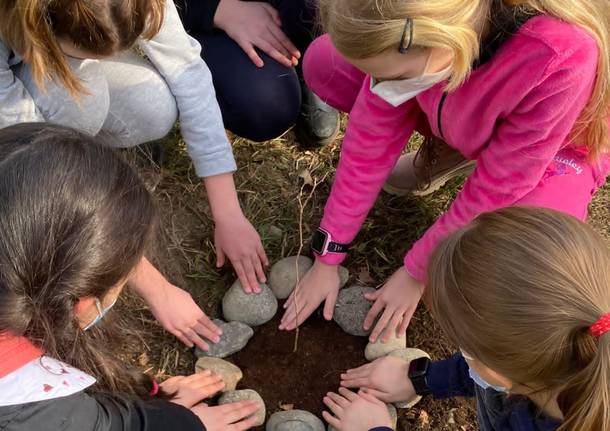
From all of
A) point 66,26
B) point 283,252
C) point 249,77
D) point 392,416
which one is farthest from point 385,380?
point 66,26

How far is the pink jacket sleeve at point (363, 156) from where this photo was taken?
182cm

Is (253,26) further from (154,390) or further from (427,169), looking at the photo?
(154,390)

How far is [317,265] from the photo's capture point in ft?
6.56

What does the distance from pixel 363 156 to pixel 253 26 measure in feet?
2.25

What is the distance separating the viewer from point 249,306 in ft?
6.40

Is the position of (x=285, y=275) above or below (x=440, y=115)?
below

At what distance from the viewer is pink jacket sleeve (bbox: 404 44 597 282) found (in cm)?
147

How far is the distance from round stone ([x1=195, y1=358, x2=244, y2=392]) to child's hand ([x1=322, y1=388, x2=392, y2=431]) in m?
0.28

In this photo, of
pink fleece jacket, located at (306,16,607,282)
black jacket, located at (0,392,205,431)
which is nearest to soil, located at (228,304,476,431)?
pink fleece jacket, located at (306,16,607,282)

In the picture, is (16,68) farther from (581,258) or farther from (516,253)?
(581,258)

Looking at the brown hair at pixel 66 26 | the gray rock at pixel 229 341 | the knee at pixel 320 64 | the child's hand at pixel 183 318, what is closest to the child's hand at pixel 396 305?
the gray rock at pixel 229 341

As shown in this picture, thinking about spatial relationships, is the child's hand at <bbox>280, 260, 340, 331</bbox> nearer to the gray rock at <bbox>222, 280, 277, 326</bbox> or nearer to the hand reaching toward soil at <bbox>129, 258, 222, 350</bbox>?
the gray rock at <bbox>222, 280, 277, 326</bbox>

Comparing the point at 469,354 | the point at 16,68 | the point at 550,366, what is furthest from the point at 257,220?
the point at 550,366

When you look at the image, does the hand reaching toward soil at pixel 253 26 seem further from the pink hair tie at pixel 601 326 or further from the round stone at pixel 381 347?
the pink hair tie at pixel 601 326
